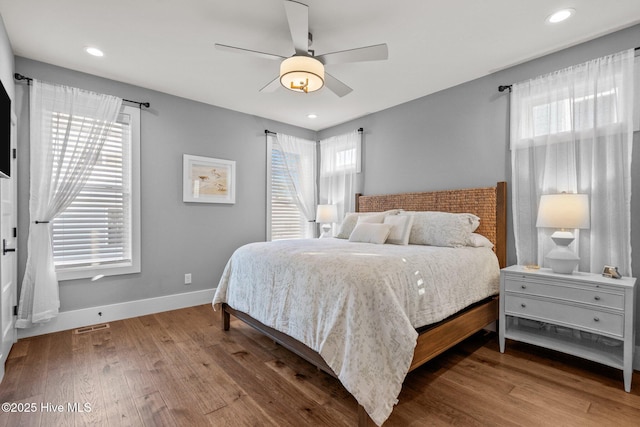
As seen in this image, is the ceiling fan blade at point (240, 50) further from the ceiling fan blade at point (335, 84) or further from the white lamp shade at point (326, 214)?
the white lamp shade at point (326, 214)

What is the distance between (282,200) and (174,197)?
168cm

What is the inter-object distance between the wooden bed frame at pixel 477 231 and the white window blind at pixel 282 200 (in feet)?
3.82

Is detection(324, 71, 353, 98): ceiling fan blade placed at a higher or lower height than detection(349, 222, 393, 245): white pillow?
higher

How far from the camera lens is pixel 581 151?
8.48ft

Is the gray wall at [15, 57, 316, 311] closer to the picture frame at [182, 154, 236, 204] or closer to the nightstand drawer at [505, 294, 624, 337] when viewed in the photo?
the picture frame at [182, 154, 236, 204]

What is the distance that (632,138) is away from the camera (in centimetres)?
237

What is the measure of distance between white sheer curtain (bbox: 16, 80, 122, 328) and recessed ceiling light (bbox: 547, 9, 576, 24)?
4301 millimetres

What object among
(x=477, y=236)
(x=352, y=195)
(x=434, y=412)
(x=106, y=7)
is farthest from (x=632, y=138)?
(x=106, y=7)

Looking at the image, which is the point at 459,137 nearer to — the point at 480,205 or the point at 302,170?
the point at 480,205

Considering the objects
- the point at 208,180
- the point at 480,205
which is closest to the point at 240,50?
the point at 208,180

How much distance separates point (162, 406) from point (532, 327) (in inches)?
124

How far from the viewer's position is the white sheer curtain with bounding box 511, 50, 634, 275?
239 centimetres

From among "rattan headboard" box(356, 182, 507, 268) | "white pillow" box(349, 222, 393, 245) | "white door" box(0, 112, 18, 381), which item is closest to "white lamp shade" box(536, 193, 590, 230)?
"rattan headboard" box(356, 182, 507, 268)

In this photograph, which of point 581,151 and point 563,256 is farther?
point 581,151
